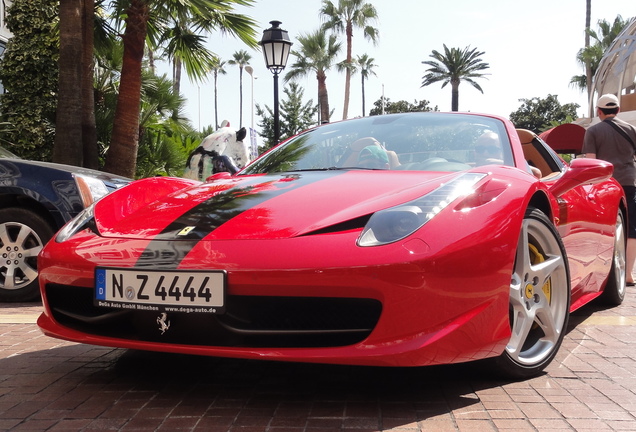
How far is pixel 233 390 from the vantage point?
2910 mm

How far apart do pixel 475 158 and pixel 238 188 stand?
112 centimetres

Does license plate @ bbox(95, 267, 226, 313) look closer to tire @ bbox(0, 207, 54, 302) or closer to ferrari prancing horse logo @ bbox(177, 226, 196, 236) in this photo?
ferrari prancing horse logo @ bbox(177, 226, 196, 236)

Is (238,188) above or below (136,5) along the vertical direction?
below

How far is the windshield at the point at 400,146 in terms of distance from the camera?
11.6 ft

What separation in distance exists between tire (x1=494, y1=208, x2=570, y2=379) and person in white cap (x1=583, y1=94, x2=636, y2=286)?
3.00 m

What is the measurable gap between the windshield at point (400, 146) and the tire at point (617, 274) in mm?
1735

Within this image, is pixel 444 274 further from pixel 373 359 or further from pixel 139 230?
pixel 139 230

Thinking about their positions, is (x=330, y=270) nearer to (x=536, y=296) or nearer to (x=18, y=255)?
(x=536, y=296)

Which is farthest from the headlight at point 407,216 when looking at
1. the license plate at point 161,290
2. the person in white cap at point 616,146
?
the person in white cap at point 616,146

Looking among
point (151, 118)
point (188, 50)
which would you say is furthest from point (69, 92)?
point (151, 118)

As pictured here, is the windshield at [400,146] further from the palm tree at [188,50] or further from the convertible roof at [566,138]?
the palm tree at [188,50]

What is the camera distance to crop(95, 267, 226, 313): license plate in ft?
8.24

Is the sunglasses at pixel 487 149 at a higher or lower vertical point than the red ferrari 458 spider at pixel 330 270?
higher

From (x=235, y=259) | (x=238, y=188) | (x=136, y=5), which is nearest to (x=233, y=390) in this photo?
(x=235, y=259)
